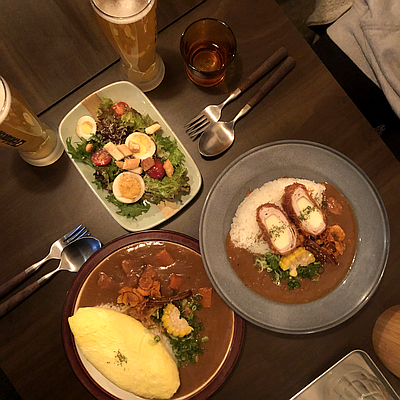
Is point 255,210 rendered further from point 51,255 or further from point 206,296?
point 51,255

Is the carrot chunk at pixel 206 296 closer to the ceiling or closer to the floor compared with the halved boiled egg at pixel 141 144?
closer to the floor

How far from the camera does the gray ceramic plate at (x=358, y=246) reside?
5.05 ft

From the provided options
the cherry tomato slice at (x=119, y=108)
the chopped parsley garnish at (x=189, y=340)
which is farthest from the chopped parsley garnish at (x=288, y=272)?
the cherry tomato slice at (x=119, y=108)

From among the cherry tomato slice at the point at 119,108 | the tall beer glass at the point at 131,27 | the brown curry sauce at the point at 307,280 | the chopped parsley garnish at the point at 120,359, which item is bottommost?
the brown curry sauce at the point at 307,280

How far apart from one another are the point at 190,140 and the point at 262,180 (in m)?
0.42

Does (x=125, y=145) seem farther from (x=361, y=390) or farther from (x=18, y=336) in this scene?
(x=361, y=390)

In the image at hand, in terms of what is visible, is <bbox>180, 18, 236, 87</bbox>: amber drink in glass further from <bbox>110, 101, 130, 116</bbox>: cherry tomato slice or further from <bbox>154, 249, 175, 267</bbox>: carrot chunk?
<bbox>154, 249, 175, 267</bbox>: carrot chunk

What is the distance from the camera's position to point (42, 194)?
5.43ft

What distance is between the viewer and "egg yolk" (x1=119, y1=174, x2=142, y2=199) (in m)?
1.60

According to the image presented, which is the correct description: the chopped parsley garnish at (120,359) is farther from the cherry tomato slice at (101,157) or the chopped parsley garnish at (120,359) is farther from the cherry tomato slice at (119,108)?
the cherry tomato slice at (119,108)

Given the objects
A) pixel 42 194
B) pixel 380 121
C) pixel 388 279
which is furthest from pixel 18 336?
pixel 380 121

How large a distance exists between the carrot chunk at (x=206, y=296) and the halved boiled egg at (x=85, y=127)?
956mm

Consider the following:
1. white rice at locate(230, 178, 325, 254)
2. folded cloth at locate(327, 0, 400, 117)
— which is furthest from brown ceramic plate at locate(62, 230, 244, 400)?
folded cloth at locate(327, 0, 400, 117)

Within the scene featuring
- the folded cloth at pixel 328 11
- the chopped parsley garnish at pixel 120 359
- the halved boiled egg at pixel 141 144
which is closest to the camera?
the chopped parsley garnish at pixel 120 359
